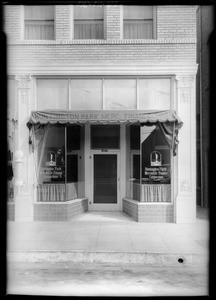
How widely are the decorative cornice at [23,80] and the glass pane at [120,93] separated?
8.29ft

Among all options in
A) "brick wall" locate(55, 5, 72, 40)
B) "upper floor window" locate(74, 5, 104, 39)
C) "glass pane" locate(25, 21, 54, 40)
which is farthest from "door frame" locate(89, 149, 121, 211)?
"glass pane" locate(25, 21, 54, 40)

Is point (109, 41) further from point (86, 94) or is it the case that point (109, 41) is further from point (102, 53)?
point (86, 94)

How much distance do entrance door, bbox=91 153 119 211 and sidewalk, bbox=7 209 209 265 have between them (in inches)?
41.4

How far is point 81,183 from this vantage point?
13109 mm

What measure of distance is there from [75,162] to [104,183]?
4.29 feet

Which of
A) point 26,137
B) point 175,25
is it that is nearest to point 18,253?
point 26,137

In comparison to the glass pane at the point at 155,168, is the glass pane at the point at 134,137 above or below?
above

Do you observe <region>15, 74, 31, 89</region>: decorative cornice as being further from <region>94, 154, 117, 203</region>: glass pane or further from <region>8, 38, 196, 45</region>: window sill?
<region>94, 154, 117, 203</region>: glass pane

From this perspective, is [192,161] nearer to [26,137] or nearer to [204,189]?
[204,189]

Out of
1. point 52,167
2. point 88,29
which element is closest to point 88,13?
point 88,29

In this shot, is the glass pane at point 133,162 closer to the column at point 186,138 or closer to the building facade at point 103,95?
the building facade at point 103,95

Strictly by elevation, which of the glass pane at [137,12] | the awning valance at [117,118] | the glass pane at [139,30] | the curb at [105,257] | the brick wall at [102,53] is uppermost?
the glass pane at [137,12]

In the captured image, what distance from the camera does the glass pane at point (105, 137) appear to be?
13.2 meters

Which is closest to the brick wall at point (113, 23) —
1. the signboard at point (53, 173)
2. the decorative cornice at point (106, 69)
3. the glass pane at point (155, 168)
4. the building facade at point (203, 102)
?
the decorative cornice at point (106, 69)
